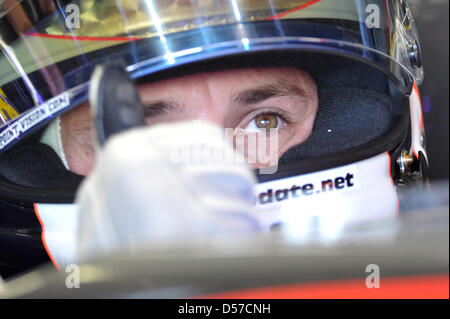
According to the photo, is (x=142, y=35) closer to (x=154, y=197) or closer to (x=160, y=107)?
(x=160, y=107)

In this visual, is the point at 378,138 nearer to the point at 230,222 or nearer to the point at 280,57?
the point at 280,57

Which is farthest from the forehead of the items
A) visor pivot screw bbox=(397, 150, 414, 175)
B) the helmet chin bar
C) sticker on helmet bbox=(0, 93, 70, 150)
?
the helmet chin bar

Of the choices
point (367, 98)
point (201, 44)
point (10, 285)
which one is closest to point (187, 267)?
point (10, 285)

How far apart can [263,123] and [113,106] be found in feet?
1.55

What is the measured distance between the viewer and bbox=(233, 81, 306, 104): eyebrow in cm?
80

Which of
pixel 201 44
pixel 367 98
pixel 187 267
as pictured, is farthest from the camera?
pixel 367 98

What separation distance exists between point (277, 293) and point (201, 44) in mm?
421

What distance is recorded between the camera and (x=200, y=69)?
0.77 meters

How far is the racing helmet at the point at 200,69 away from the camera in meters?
0.69

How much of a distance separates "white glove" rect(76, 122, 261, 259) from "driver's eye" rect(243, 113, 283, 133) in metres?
0.43

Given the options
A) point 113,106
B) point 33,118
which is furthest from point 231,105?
point 113,106

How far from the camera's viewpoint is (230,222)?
396 millimetres

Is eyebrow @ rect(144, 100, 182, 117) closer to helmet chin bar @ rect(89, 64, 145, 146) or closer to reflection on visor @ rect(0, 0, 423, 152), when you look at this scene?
reflection on visor @ rect(0, 0, 423, 152)

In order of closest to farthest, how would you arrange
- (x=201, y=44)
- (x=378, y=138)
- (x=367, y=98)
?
(x=201, y=44) → (x=378, y=138) → (x=367, y=98)
